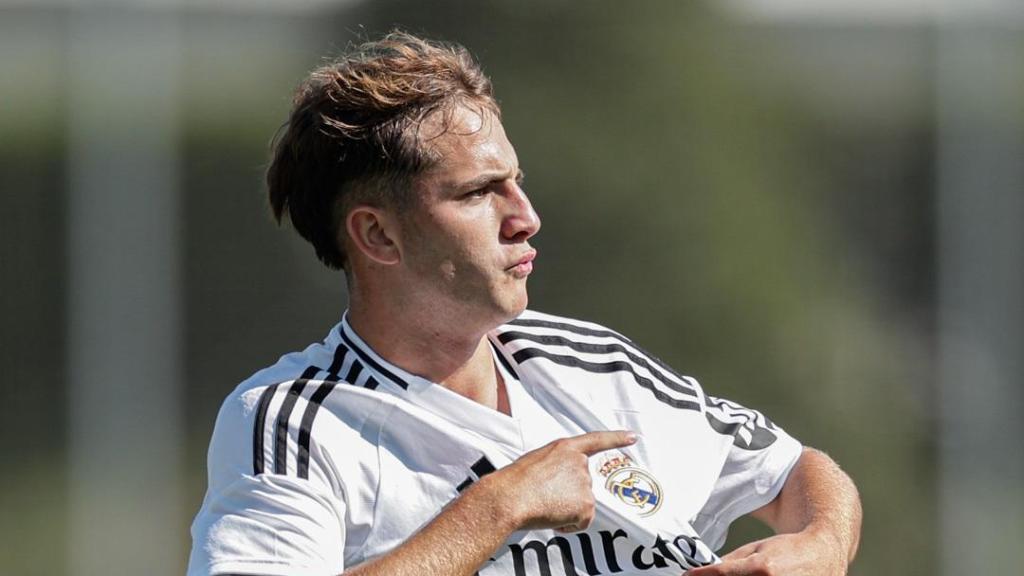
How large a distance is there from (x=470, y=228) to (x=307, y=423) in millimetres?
467

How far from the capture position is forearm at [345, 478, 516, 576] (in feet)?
7.63

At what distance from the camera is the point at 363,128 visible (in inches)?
109

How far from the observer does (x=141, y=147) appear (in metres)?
7.94

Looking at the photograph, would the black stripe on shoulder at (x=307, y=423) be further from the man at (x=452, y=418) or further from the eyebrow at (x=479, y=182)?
the eyebrow at (x=479, y=182)

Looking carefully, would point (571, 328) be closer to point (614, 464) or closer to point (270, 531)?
point (614, 464)

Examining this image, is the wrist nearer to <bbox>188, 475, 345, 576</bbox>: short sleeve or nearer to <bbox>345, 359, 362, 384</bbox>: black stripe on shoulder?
<bbox>188, 475, 345, 576</bbox>: short sleeve

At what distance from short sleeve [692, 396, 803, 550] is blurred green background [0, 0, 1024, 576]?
16.4ft

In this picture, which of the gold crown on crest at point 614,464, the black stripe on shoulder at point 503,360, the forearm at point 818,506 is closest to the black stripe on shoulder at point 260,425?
the black stripe on shoulder at point 503,360

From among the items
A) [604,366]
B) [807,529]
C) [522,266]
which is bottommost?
[807,529]

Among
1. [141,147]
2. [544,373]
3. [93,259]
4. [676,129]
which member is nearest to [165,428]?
[93,259]

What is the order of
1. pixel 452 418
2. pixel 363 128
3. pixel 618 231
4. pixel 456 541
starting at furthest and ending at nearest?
1. pixel 618 231
2. pixel 363 128
3. pixel 452 418
4. pixel 456 541

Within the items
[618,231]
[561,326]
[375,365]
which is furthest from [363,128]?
[618,231]

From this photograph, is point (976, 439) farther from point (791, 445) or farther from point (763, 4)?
point (791, 445)

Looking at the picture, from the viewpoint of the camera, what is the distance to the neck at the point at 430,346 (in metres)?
2.76
